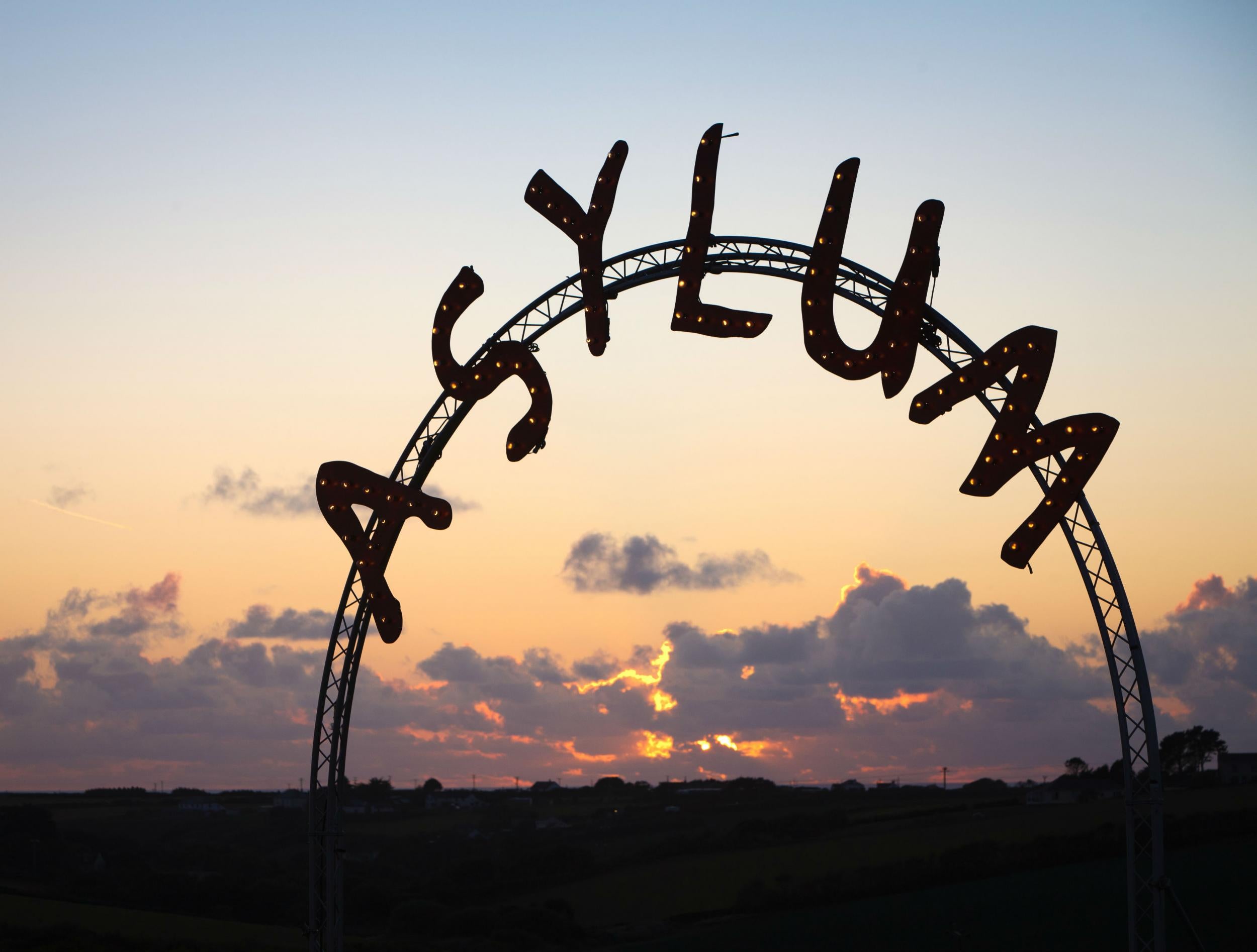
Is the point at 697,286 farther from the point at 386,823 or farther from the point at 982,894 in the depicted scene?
the point at 386,823

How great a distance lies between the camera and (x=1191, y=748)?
96750 millimetres

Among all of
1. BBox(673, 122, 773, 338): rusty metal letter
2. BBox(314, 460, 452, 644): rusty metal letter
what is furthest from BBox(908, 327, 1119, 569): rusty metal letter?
BBox(314, 460, 452, 644): rusty metal letter

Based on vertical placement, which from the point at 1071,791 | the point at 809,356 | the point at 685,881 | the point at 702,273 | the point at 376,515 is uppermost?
the point at 702,273

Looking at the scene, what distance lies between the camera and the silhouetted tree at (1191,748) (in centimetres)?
9544

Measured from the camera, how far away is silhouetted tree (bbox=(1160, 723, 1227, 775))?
95.4 metres

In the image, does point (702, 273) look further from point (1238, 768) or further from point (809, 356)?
point (1238, 768)

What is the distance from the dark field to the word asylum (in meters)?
23.7

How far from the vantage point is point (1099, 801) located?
69875 millimetres

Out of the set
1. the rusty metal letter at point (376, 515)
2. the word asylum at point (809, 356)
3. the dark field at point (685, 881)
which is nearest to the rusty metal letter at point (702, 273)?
the word asylum at point (809, 356)

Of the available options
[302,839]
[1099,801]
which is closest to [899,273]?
[1099,801]

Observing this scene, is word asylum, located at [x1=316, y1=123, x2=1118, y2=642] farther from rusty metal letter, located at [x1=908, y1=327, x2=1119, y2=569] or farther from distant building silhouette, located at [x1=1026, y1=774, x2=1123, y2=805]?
distant building silhouette, located at [x1=1026, y1=774, x2=1123, y2=805]

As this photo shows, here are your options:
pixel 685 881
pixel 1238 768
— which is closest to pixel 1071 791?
pixel 1238 768

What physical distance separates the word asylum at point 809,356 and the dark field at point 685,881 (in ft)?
77.7

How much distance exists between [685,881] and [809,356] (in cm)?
4258
